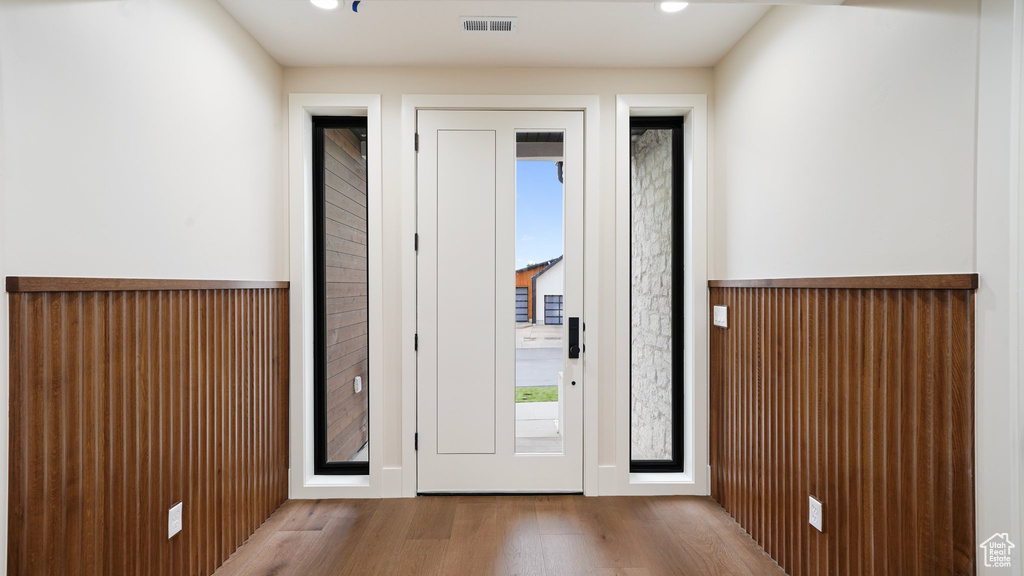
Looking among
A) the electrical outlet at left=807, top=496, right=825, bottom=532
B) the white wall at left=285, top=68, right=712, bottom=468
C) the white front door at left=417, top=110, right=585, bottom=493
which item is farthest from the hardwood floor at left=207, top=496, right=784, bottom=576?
the white wall at left=285, top=68, right=712, bottom=468

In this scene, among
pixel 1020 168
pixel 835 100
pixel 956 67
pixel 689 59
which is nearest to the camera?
pixel 1020 168

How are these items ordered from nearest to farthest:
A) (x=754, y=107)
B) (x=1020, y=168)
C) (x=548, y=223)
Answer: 1. (x=1020, y=168)
2. (x=754, y=107)
3. (x=548, y=223)

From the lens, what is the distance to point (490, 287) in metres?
2.83

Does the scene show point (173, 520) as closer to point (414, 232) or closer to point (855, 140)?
point (414, 232)

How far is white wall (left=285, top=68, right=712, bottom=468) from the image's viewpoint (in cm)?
279

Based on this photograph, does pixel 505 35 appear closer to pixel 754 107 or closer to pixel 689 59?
pixel 689 59

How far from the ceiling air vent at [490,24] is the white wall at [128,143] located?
1068mm

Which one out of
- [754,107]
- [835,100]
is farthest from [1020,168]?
[754,107]

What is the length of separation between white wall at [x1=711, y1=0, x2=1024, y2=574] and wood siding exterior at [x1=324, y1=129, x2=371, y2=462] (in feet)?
7.10

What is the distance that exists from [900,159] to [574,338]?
5.58 feet

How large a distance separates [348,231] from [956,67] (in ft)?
8.99

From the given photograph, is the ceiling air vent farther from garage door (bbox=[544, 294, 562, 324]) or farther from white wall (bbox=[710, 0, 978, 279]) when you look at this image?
garage door (bbox=[544, 294, 562, 324])

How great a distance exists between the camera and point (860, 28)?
1.68 metres

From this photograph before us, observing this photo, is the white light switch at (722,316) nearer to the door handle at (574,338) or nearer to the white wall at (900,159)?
the white wall at (900,159)
